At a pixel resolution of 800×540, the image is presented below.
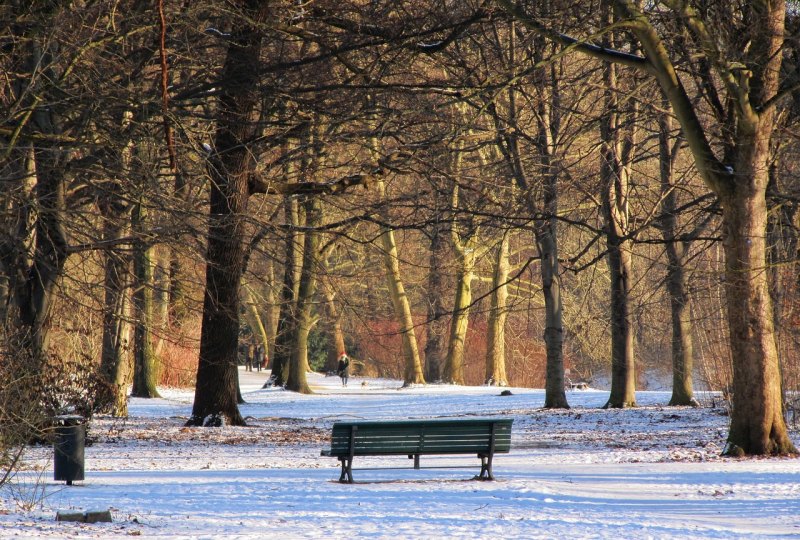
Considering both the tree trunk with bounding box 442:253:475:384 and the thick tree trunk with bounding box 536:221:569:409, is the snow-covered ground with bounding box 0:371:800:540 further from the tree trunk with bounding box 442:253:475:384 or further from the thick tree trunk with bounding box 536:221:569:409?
the tree trunk with bounding box 442:253:475:384

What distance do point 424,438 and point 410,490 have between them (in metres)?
0.92

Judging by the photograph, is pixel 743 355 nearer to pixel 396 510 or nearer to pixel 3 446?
pixel 396 510

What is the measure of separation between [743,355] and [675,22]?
4.78 m

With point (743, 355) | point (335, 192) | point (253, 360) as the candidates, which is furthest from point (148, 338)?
point (253, 360)

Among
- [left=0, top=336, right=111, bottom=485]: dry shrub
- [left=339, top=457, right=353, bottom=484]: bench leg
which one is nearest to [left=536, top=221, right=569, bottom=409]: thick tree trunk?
[left=0, top=336, right=111, bottom=485]: dry shrub

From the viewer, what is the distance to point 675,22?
14258mm

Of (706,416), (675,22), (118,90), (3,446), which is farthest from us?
(706,416)

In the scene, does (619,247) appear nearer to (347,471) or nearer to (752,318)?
(752,318)

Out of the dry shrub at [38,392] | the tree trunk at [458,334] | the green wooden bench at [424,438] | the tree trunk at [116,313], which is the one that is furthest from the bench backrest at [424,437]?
the tree trunk at [458,334]

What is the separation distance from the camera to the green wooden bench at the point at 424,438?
10.7m

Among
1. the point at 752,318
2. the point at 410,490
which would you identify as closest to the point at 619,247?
the point at 752,318

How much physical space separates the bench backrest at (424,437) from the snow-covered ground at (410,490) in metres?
0.35

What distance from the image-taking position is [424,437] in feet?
35.5

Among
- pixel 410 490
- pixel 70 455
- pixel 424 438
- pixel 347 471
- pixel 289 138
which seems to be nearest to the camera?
pixel 410 490
